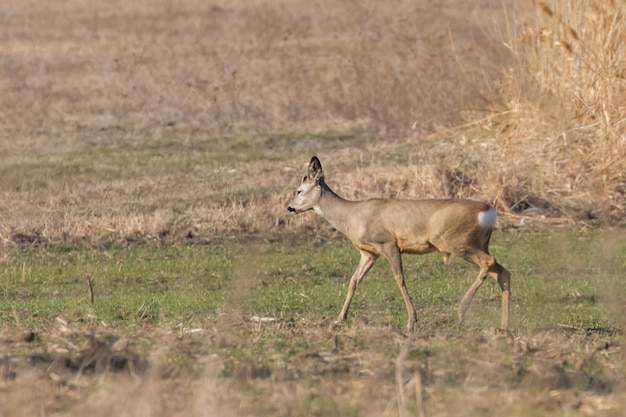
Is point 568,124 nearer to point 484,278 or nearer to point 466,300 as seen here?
point 484,278

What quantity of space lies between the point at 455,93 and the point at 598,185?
697 centimetres

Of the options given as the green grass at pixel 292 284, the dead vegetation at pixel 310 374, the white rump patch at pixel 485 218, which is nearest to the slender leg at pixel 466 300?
the green grass at pixel 292 284

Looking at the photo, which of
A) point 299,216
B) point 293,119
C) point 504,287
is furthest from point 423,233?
point 293,119

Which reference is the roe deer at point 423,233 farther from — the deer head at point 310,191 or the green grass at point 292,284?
the deer head at point 310,191

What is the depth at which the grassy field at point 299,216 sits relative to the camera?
791cm

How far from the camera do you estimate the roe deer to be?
11766 millimetres

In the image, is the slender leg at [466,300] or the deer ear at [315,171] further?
the deer ear at [315,171]

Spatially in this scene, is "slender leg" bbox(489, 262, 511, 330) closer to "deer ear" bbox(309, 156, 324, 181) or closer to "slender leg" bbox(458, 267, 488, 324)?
"slender leg" bbox(458, 267, 488, 324)

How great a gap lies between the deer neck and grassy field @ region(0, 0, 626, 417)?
88cm

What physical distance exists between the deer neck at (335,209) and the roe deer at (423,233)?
37 mm

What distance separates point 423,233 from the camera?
11.9 m

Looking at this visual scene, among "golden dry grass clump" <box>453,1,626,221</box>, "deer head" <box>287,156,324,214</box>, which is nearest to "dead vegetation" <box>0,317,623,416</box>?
"deer head" <box>287,156,324,214</box>

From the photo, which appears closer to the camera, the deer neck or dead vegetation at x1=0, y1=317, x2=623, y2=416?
dead vegetation at x1=0, y1=317, x2=623, y2=416

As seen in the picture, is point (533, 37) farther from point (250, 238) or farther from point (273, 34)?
point (273, 34)
